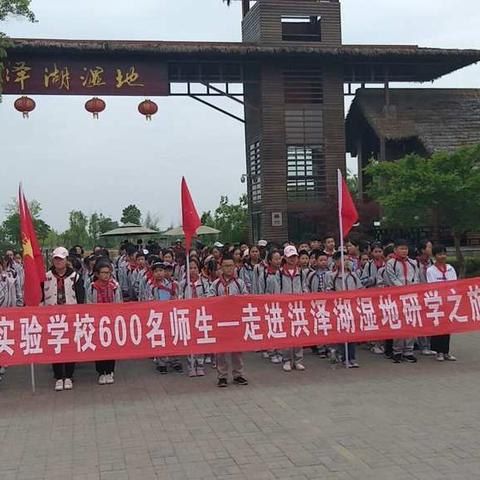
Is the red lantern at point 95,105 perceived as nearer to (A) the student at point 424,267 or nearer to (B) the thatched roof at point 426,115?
(B) the thatched roof at point 426,115

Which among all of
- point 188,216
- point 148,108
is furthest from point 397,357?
point 148,108

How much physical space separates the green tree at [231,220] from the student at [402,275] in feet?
70.0

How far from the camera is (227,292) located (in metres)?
8.02

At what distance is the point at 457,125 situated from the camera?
22781 mm

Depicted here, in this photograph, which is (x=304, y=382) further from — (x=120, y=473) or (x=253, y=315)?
(x=120, y=473)

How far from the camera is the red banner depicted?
24.0 feet

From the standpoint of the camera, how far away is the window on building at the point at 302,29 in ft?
74.1

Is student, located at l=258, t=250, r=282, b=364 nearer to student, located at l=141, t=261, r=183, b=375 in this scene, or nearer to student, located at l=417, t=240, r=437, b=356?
student, located at l=141, t=261, r=183, b=375

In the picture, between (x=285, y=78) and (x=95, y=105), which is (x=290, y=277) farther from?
(x=285, y=78)

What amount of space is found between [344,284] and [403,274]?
85cm

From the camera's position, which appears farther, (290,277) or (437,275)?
(437,275)

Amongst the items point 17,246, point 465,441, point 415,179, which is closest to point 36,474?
point 465,441

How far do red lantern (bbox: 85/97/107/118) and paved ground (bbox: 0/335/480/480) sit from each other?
12149mm

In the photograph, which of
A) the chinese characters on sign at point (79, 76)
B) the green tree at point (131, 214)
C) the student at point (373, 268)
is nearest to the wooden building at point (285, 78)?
the chinese characters on sign at point (79, 76)
